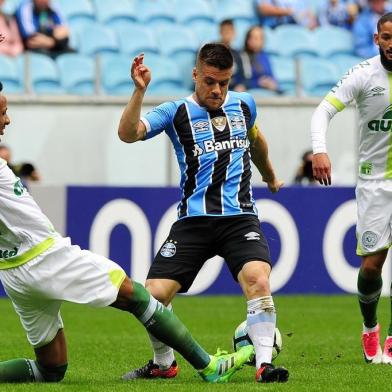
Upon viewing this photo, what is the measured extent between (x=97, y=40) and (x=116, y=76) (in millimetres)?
1675

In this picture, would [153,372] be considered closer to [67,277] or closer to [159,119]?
[67,277]

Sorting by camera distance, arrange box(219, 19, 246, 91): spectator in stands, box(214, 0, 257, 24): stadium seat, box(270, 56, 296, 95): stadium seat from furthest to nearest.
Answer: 1. box(214, 0, 257, 24): stadium seat
2. box(270, 56, 296, 95): stadium seat
3. box(219, 19, 246, 91): spectator in stands

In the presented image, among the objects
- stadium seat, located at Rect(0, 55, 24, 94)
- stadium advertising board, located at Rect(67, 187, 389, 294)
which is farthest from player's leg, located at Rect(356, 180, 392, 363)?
stadium seat, located at Rect(0, 55, 24, 94)

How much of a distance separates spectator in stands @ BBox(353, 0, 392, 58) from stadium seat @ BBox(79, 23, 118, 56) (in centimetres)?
407

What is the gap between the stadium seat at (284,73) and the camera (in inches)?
670

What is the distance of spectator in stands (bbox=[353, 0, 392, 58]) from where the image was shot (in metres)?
19.4

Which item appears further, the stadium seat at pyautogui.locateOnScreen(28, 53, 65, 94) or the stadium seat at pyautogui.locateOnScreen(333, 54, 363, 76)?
the stadium seat at pyautogui.locateOnScreen(333, 54, 363, 76)

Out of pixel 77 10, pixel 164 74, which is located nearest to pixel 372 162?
pixel 164 74

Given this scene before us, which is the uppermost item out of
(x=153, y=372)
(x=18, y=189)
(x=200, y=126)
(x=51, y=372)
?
(x=200, y=126)

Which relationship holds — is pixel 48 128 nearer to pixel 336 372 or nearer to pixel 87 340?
pixel 87 340

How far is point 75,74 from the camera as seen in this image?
16734 mm

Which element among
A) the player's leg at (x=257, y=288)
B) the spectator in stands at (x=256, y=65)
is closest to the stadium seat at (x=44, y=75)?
the spectator in stands at (x=256, y=65)

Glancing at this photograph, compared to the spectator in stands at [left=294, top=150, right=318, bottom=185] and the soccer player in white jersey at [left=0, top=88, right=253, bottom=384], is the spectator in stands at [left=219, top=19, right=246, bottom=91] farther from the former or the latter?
the soccer player in white jersey at [left=0, top=88, right=253, bottom=384]

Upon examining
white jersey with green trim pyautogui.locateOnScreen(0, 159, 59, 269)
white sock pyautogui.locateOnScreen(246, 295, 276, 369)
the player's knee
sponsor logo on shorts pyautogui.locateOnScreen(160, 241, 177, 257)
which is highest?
white jersey with green trim pyautogui.locateOnScreen(0, 159, 59, 269)
